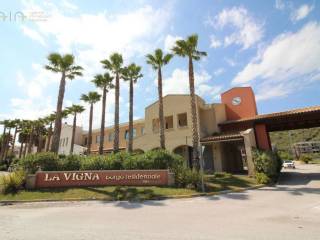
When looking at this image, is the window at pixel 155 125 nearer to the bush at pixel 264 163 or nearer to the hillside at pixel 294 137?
the bush at pixel 264 163

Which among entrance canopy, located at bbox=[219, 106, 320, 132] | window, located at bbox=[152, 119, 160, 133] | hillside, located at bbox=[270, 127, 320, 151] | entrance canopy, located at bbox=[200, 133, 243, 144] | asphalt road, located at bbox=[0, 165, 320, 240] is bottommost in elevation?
asphalt road, located at bbox=[0, 165, 320, 240]

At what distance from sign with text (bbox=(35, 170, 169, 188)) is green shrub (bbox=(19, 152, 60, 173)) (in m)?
1.09

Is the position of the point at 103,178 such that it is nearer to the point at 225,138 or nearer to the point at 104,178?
the point at 104,178

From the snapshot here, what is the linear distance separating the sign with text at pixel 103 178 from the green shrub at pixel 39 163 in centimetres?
109

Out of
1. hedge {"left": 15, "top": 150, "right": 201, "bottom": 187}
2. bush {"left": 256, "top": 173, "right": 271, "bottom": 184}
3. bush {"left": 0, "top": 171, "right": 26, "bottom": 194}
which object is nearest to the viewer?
bush {"left": 0, "top": 171, "right": 26, "bottom": 194}

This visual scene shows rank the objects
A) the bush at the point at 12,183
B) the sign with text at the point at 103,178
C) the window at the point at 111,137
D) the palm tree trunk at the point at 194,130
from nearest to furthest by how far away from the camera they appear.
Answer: the bush at the point at 12,183 < the sign with text at the point at 103,178 < the palm tree trunk at the point at 194,130 < the window at the point at 111,137

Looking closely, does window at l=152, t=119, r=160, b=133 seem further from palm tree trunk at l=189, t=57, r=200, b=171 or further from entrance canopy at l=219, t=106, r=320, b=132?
palm tree trunk at l=189, t=57, r=200, b=171

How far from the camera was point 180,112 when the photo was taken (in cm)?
2644

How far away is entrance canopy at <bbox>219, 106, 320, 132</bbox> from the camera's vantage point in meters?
20.9

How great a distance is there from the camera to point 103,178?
16844 mm

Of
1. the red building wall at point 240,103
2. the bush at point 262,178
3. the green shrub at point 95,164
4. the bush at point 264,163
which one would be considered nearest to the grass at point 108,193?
the bush at point 262,178

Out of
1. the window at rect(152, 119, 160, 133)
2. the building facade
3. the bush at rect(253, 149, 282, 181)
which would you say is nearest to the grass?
the bush at rect(253, 149, 282, 181)

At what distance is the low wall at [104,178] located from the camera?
16.4 meters

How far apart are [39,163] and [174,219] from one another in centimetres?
1298
